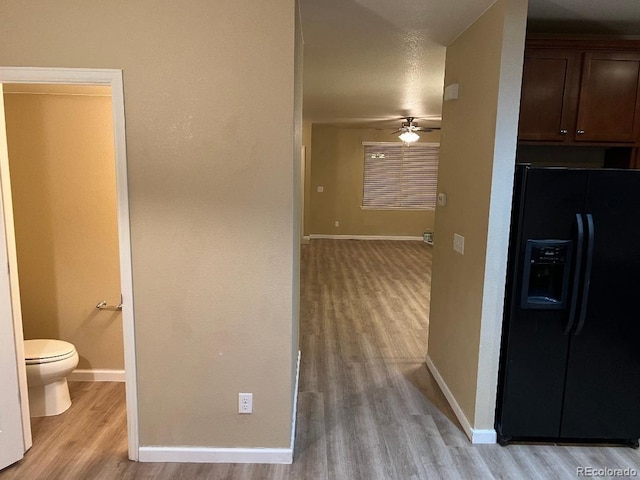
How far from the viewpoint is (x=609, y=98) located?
261 centimetres

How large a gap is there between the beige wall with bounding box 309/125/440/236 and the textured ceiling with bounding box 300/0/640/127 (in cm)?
475

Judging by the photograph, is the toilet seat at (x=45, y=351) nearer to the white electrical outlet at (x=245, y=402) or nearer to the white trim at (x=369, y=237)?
the white electrical outlet at (x=245, y=402)

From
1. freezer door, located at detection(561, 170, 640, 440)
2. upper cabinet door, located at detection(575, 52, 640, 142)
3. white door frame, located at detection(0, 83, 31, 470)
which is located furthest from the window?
white door frame, located at detection(0, 83, 31, 470)

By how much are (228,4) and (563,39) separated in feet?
6.20

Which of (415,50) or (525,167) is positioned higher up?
(415,50)

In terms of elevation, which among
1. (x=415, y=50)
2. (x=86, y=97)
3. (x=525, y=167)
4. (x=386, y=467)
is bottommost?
(x=386, y=467)

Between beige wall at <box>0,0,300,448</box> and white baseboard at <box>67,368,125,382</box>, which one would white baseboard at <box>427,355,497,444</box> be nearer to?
beige wall at <box>0,0,300,448</box>

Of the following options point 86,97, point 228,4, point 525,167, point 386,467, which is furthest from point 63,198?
point 525,167

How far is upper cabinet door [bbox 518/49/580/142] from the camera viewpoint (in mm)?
2549

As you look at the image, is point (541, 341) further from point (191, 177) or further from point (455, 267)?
point (191, 177)

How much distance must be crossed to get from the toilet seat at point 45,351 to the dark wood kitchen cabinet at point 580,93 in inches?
123

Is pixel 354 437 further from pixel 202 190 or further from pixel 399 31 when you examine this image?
pixel 399 31

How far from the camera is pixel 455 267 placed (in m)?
3.01

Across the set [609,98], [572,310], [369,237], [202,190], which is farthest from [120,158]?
[369,237]
